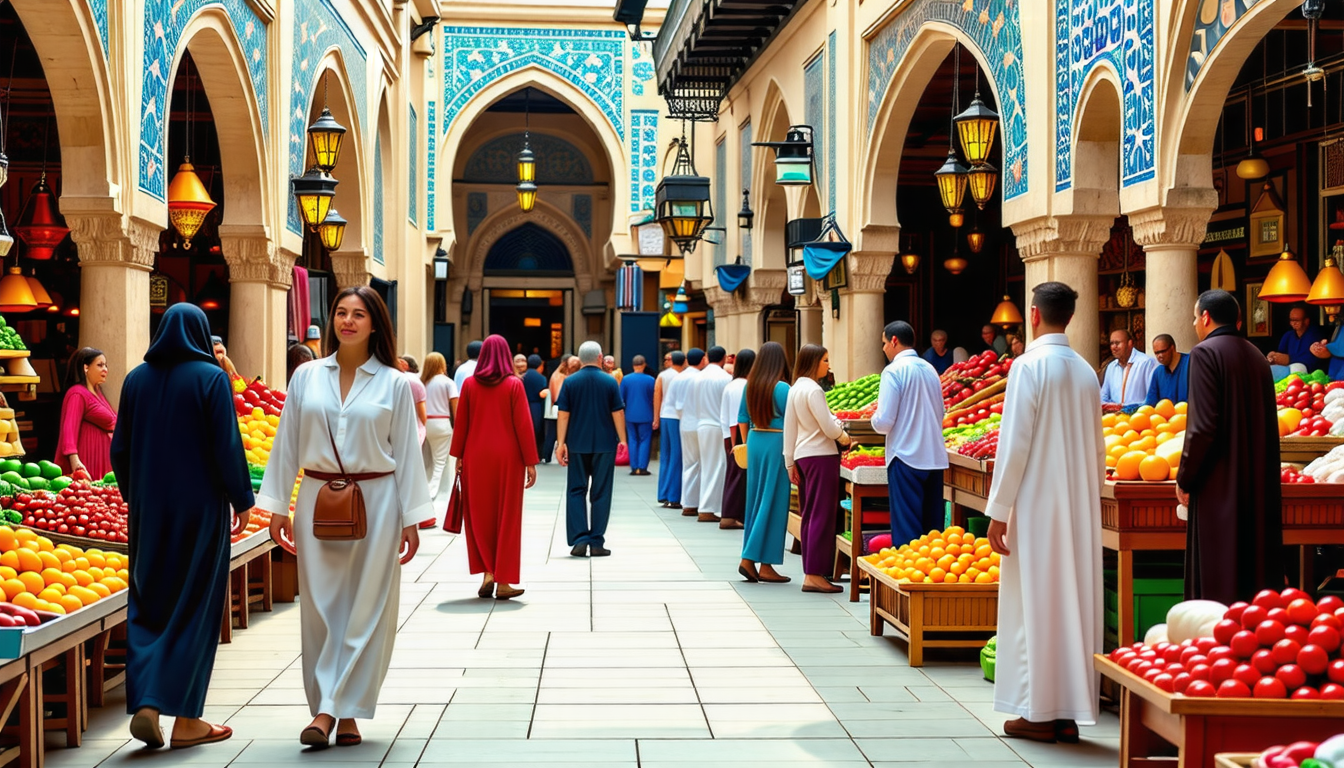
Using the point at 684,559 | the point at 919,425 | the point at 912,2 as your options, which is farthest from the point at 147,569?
the point at 912,2

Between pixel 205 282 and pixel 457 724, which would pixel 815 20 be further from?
pixel 457 724

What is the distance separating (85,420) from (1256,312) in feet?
33.4

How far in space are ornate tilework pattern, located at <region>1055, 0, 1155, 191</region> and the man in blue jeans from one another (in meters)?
3.58

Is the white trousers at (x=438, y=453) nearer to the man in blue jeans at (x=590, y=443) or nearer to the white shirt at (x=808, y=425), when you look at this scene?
the man in blue jeans at (x=590, y=443)

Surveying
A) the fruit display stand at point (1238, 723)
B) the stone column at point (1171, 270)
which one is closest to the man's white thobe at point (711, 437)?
the stone column at point (1171, 270)

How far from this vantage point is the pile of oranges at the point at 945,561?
238 inches

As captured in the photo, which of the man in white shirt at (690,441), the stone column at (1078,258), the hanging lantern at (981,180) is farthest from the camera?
the man in white shirt at (690,441)

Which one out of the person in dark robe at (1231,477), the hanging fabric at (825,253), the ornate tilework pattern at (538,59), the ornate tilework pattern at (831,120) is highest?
the ornate tilework pattern at (538,59)

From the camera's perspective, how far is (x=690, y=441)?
1302 cm

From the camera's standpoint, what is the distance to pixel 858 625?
693 centimetres

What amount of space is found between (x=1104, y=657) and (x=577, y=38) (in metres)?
22.5

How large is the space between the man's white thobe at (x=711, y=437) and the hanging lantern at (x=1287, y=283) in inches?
180

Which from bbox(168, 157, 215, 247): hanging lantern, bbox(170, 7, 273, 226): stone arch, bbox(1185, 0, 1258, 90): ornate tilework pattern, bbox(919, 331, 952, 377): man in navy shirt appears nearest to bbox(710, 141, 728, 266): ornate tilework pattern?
bbox(919, 331, 952, 377): man in navy shirt

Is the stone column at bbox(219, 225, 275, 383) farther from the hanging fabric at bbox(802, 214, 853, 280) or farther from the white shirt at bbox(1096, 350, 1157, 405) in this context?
the white shirt at bbox(1096, 350, 1157, 405)
